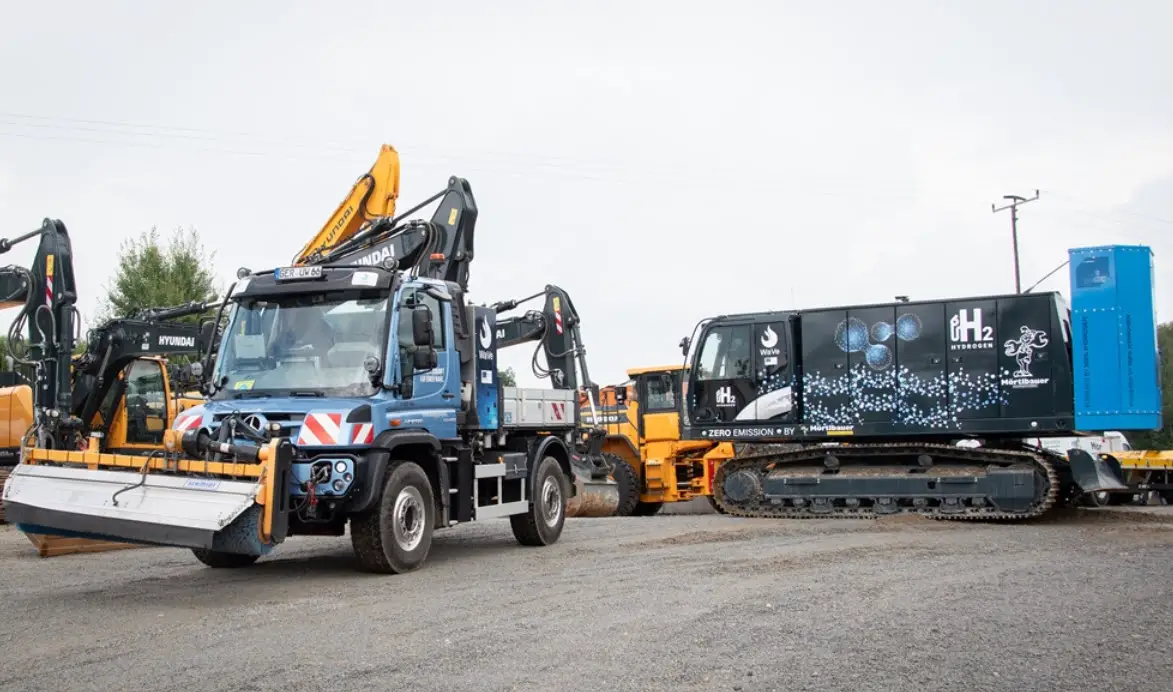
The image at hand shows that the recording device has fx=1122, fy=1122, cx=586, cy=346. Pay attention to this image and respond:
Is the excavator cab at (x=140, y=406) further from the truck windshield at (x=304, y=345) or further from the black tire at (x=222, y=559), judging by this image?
the truck windshield at (x=304, y=345)

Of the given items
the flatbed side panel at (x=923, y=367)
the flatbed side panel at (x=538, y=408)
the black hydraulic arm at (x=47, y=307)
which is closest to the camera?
the flatbed side panel at (x=538, y=408)

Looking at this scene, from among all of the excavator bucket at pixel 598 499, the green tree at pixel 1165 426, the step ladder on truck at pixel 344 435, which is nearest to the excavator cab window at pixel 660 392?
the excavator bucket at pixel 598 499

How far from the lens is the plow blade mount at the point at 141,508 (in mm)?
9039

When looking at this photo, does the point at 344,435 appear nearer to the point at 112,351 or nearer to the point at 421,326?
the point at 421,326

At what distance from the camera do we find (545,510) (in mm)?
14219

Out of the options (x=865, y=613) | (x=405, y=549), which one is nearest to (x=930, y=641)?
(x=865, y=613)

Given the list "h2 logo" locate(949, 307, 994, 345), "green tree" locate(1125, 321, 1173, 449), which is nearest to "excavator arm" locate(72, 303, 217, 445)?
"h2 logo" locate(949, 307, 994, 345)

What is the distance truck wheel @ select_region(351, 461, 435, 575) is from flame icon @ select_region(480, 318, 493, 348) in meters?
2.24

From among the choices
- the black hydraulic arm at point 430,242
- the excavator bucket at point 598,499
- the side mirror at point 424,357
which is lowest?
the excavator bucket at point 598,499

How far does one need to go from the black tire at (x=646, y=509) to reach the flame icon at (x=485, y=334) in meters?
9.31

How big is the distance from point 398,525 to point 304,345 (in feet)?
6.67

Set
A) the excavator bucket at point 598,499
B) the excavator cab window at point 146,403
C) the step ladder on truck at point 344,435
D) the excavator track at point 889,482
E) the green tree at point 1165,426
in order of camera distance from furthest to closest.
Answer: the green tree at point 1165,426 → the excavator bucket at point 598,499 → the excavator cab window at point 146,403 → the excavator track at point 889,482 → the step ladder on truck at point 344,435

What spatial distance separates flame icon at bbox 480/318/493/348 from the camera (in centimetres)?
1299

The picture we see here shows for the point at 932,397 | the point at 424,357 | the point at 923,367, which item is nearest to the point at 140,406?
the point at 424,357
